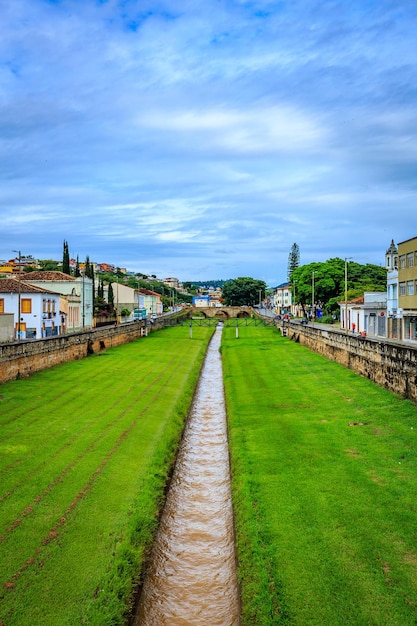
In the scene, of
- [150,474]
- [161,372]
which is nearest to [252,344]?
[161,372]

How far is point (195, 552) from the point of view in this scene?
14.1m

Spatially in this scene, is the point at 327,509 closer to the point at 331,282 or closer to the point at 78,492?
the point at 78,492

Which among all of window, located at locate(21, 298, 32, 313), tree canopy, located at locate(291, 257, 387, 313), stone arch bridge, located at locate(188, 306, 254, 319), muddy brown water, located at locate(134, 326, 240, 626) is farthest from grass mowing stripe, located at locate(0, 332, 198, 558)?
stone arch bridge, located at locate(188, 306, 254, 319)

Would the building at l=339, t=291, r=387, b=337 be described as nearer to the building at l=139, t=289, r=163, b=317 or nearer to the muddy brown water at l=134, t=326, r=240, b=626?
the muddy brown water at l=134, t=326, r=240, b=626

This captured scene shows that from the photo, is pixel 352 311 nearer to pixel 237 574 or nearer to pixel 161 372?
pixel 161 372

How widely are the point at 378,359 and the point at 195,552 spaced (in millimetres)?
18721

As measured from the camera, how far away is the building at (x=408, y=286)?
1960 inches

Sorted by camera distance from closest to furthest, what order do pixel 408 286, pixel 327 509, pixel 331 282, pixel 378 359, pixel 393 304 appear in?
pixel 327 509 < pixel 378 359 < pixel 408 286 < pixel 393 304 < pixel 331 282

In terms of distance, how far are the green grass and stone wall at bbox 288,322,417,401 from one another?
3.03 feet

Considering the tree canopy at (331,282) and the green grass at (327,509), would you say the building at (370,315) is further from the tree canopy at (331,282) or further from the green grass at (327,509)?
the green grass at (327,509)

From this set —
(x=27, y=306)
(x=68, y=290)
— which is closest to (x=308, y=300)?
(x=68, y=290)

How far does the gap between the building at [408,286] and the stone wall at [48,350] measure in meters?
29.4

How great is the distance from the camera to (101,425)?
75.8ft

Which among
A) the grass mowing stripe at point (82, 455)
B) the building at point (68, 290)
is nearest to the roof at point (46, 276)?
the building at point (68, 290)
